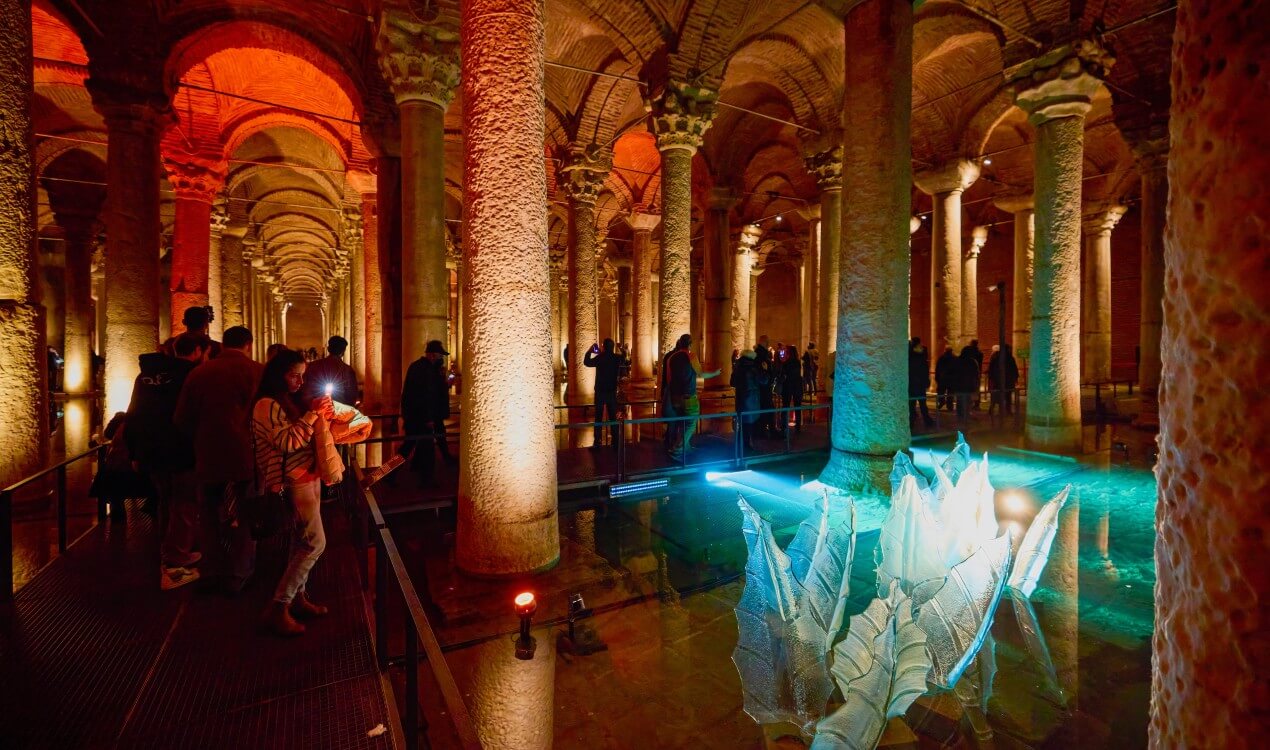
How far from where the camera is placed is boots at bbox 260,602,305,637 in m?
3.26

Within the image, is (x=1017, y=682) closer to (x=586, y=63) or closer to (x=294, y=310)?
(x=586, y=63)

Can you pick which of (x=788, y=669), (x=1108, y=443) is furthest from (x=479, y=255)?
(x=1108, y=443)

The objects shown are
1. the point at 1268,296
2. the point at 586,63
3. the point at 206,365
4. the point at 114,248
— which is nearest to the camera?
Result: the point at 1268,296

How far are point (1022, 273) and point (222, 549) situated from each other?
46.0ft

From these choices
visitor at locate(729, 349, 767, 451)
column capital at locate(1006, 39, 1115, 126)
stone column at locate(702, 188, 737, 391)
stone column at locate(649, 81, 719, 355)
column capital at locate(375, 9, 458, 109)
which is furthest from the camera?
stone column at locate(702, 188, 737, 391)

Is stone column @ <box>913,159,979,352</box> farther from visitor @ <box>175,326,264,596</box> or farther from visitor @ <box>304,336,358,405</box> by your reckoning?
visitor @ <box>175,326,264,596</box>

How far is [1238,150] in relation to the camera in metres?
0.57

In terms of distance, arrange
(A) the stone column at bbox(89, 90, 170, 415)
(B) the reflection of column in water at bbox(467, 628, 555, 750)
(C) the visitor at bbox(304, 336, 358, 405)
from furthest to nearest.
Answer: (A) the stone column at bbox(89, 90, 170, 415), (C) the visitor at bbox(304, 336, 358, 405), (B) the reflection of column in water at bbox(467, 628, 555, 750)

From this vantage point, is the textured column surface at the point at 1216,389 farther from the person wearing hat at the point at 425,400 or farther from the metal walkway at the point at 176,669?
the person wearing hat at the point at 425,400

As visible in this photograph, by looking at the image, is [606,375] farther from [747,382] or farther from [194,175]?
[194,175]

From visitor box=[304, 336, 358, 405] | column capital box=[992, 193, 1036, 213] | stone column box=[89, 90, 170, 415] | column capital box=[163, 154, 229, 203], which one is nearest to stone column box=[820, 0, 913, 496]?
visitor box=[304, 336, 358, 405]

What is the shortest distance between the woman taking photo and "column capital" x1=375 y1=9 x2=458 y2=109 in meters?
5.77

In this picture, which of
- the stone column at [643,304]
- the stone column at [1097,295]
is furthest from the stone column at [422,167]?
the stone column at [1097,295]

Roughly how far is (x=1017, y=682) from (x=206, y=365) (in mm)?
5040
